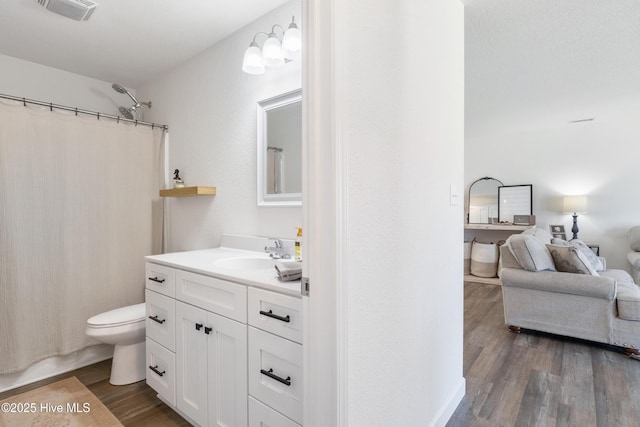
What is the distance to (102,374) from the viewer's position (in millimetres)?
2197

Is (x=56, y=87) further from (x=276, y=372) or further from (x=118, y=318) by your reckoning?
(x=276, y=372)

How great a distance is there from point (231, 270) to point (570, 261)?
2743 mm

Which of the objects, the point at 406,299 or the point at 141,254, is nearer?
the point at 406,299

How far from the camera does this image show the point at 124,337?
1.96 metres

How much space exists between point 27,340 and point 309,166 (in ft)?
7.94

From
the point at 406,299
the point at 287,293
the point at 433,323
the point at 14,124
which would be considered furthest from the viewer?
the point at 14,124

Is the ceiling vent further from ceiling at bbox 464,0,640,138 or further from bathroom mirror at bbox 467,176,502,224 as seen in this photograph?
bathroom mirror at bbox 467,176,502,224

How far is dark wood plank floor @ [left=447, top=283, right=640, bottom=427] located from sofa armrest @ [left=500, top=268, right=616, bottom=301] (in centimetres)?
44

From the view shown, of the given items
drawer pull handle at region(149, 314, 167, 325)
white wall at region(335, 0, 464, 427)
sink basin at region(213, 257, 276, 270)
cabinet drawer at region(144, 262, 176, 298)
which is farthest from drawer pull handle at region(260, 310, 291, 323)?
drawer pull handle at region(149, 314, 167, 325)

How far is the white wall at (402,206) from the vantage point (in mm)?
980

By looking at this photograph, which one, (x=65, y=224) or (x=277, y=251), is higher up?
(x=65, y=224)

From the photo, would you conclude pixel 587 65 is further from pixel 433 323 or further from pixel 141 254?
pixel 141 254

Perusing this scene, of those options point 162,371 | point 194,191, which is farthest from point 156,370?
point 194,191

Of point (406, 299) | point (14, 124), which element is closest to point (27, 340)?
point (14, 124)
